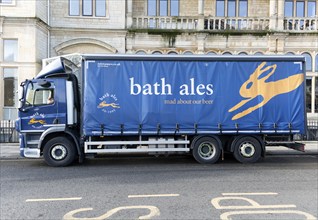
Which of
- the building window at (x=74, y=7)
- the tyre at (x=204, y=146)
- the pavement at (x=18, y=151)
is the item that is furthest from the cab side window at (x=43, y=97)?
the building window at (x=74, y=7)

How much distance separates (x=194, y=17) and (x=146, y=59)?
11.9 metres

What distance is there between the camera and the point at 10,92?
738 inches

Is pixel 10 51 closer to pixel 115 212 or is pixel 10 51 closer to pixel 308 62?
pixel 115 212

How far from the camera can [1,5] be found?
707 inches

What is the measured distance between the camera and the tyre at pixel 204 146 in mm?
10211

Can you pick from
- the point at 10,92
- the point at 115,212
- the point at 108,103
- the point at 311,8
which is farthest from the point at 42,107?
the point at 311,8

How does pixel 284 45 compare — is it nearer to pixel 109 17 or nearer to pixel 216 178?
pixel 109 17

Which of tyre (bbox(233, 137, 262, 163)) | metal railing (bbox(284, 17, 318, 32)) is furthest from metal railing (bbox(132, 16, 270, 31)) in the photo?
tyre (bbox(233, 137, 262, 163))

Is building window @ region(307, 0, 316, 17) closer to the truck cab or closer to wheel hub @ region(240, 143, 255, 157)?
wheel hub @ region(240, 143, 255, 157)

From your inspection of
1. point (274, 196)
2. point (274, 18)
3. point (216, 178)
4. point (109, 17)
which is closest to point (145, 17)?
point (109, 17)

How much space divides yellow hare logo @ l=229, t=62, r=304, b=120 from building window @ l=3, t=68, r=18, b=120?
13493 mm

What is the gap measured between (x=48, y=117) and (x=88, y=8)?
1280cm

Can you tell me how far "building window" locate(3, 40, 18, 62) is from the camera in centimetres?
1856

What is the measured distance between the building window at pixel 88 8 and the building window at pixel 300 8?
12.2m
